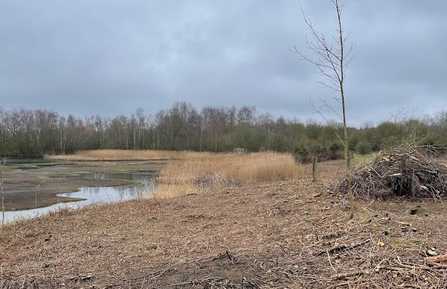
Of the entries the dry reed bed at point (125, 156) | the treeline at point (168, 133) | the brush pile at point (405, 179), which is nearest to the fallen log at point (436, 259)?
the brush pile at point (405, 179)

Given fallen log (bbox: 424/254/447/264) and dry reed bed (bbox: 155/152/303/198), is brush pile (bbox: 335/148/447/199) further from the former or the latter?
dry reed bed (bbox: 155/152/303/198)

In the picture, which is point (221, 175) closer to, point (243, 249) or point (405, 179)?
point (405, 179)

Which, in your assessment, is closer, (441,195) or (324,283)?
(324,283)

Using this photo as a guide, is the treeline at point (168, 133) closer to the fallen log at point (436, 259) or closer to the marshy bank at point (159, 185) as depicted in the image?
the marshy bank at point (159, 185)

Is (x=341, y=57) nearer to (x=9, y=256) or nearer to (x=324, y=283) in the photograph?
(x=324, y=283)

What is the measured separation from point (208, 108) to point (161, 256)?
60545 mm

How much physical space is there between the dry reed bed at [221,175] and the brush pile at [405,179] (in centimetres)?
660

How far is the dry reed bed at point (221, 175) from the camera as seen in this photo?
13445 millimetres

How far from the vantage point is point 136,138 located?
5691cm

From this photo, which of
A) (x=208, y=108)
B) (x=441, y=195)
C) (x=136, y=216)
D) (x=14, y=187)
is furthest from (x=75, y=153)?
(x=441, y=195)

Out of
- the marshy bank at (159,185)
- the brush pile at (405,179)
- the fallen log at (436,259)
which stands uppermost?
the brush pile at (405,179)

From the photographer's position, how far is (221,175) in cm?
1656

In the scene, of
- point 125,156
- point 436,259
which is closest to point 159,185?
point 436,259

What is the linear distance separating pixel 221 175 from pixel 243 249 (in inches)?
483
